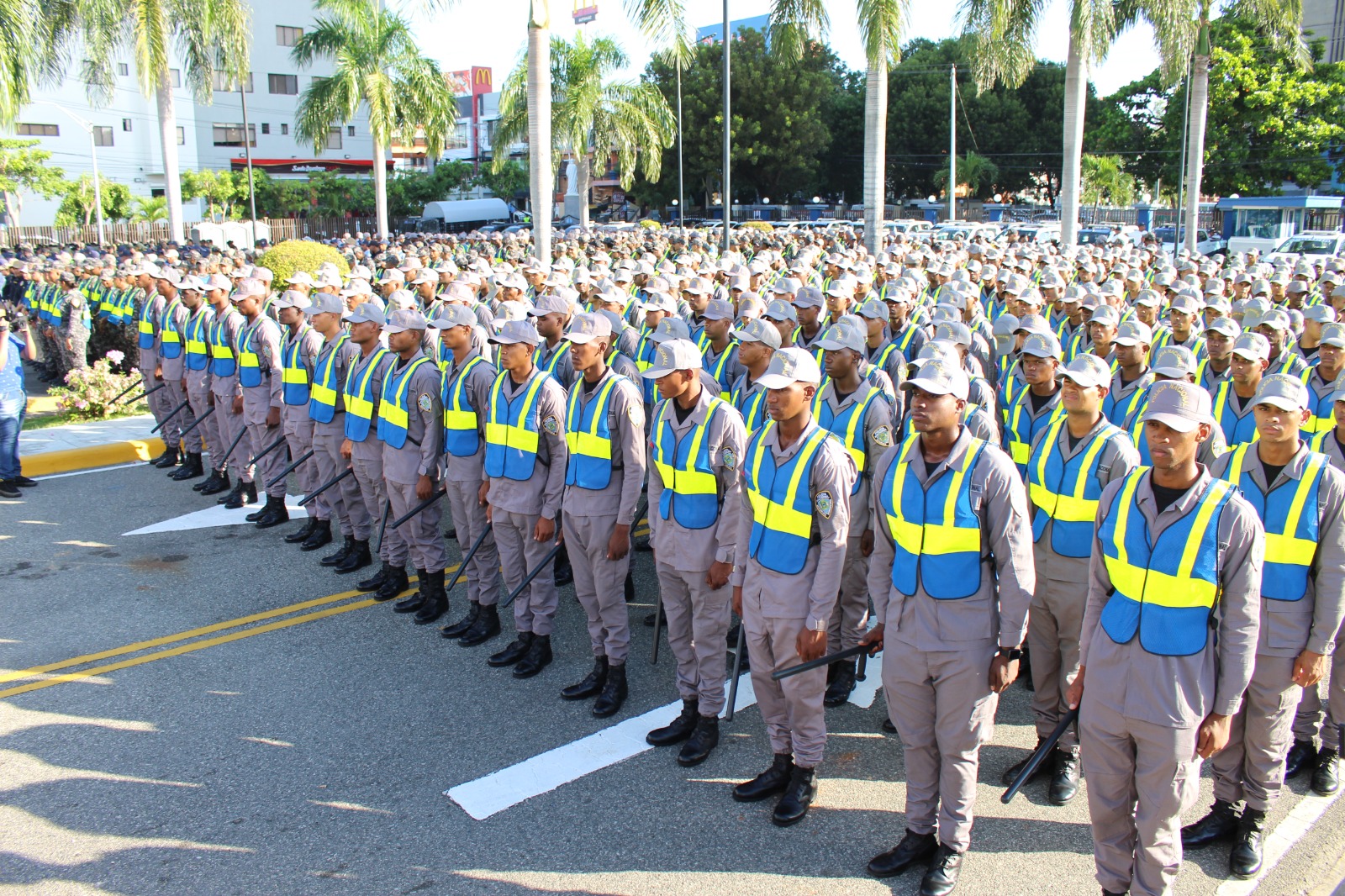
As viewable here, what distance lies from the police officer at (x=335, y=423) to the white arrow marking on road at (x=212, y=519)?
0.96m

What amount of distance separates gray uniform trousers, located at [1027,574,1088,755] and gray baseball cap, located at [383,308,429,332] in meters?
4.82

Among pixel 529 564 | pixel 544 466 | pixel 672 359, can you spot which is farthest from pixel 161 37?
pixel 672 359

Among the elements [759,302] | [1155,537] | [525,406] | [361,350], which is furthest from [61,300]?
[1155,537]

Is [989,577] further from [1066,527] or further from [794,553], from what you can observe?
[1066,527]

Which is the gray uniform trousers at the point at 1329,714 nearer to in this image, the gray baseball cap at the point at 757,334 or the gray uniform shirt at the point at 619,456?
the gray baseball cap at the point at 757,334

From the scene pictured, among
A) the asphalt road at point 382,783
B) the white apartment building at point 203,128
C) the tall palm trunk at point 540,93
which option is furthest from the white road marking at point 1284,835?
the white apartment building at point 203,128

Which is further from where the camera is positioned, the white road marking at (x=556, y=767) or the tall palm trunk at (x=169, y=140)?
the tall palm trunk at (x=169, y=140)

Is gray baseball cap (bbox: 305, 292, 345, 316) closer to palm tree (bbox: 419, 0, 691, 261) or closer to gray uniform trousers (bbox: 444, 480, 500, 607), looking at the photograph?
gray uniform trousers (bbox: 444, 480, 500, 607)

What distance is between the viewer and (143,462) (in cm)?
1237

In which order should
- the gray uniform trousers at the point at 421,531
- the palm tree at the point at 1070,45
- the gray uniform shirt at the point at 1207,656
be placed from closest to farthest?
the gray uniform shirt at the point at 1207,656 < the gray uniform trousers at the point at 421,531 < the palm tree at the point at 1070,45

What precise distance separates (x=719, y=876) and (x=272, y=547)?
6.09 meters

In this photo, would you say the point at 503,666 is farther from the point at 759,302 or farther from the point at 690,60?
the point at 690,60

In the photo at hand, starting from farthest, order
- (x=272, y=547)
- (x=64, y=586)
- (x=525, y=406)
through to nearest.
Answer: (x=272, y=547), (x=64, y=586), (x=525, y=406)

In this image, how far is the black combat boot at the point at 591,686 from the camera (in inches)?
246
